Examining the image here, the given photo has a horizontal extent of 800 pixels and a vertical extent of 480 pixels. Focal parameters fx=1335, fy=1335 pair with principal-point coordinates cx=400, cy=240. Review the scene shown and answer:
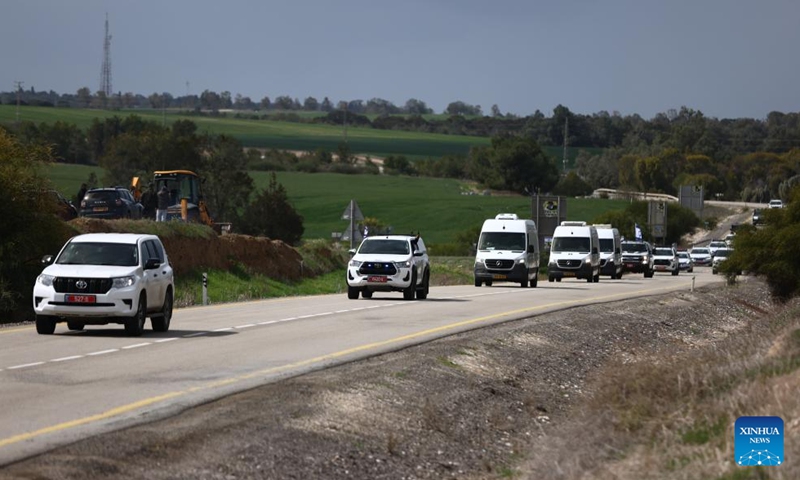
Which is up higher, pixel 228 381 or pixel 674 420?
pixel 674 420

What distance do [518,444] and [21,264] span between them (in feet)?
69.2

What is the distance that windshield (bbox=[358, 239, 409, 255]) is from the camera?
3659 centimetres

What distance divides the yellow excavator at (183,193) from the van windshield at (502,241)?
614 inches

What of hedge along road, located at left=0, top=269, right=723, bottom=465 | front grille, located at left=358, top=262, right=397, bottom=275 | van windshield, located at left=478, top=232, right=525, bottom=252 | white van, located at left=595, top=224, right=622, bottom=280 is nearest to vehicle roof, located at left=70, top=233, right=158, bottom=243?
hedge along road, located at left=0, top=269, right=723, bottom=465

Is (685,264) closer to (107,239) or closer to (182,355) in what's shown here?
(107,239)

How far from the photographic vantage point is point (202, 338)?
2267 centimetres

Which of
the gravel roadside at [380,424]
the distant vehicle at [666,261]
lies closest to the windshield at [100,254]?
the gravel roadside at [380,424]

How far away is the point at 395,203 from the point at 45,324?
126 metres

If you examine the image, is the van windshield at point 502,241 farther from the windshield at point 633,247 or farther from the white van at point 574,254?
the windshield at point 633,247

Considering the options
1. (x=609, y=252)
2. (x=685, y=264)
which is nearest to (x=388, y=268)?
(x=609, y=252)

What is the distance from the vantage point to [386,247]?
3684 centimetres

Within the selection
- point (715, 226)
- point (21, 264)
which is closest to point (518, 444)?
point (21, 264)

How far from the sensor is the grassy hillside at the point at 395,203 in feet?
425

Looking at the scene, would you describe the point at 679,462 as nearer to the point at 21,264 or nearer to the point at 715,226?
the point at 21,264
